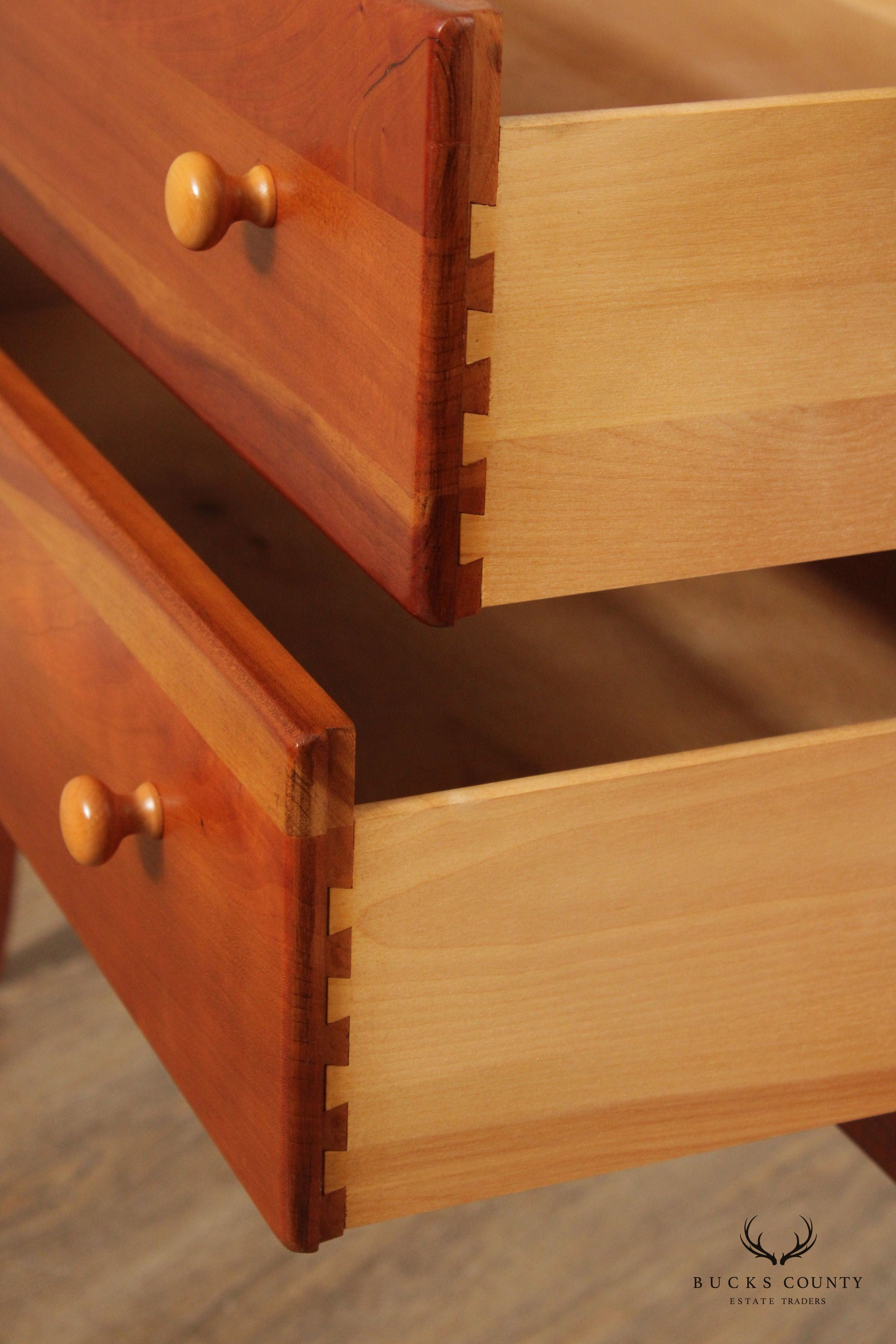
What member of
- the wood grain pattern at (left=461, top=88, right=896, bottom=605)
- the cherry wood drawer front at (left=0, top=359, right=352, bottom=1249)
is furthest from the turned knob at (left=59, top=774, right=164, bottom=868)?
the wood grain pattern at (left=461, top=88, right=896, bottom=605)

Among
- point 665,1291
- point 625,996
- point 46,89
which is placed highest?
point 46,89

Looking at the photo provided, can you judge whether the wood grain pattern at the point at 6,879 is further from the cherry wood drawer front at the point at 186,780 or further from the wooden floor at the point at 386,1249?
the cherry wood drawer front at the point at 186,780

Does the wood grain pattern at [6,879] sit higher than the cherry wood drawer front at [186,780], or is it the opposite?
the cherry wood drawer front at [186,780]

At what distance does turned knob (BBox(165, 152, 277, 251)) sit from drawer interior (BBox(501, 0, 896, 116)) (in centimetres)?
31

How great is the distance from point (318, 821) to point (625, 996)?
0.13 metres

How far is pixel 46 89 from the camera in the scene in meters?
0.63

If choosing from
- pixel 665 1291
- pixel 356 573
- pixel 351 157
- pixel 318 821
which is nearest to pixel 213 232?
pixel 351 157

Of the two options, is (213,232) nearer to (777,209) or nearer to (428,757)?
(777,209)

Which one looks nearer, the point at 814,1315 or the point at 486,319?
the point at 486,319

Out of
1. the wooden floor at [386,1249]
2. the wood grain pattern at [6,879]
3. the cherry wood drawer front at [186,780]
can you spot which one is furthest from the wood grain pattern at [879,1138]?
the wood grain pattern at [6,879]

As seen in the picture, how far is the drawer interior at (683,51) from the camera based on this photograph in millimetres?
732

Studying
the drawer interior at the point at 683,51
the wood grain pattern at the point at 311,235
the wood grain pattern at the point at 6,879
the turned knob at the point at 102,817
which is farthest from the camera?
the wood grain pattern at the point at 6,879

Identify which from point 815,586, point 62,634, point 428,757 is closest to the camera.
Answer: point 62,634

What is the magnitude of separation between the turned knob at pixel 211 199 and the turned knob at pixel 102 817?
6.6 inches
